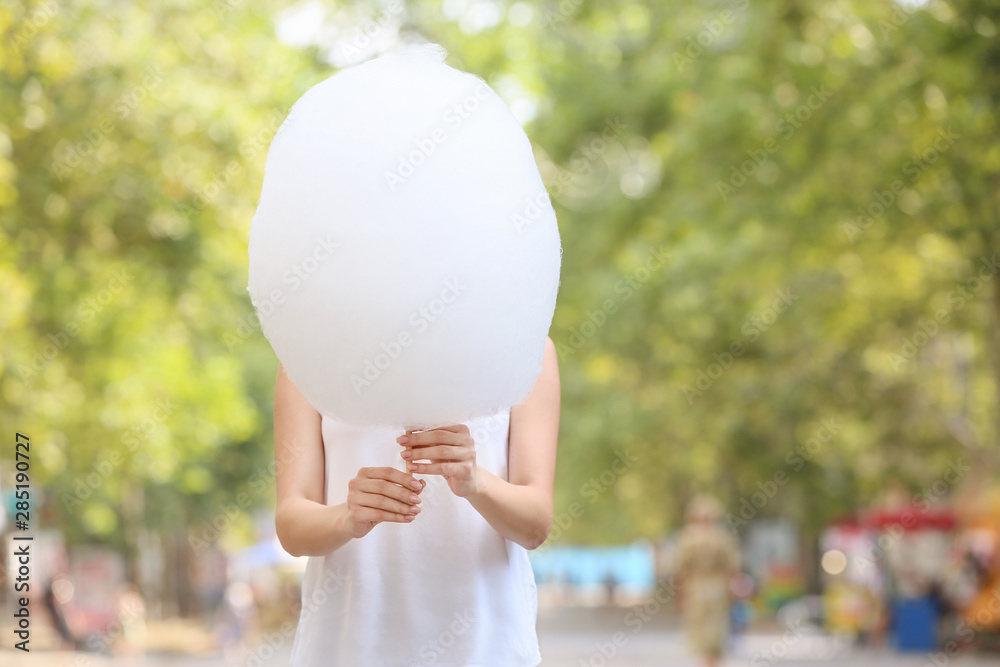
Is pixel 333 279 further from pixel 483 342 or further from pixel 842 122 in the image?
pixel 842 122

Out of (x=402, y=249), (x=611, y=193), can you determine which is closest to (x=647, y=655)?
(x=611, y=193)

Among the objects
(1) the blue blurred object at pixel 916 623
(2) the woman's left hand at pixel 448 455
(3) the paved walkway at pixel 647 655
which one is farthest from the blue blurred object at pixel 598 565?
(2) the woman's left hand at pixel 448 455

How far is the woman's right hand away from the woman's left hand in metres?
0.04

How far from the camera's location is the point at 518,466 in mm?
2229

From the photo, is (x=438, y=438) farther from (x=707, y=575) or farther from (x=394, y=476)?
(x=707, y=575)

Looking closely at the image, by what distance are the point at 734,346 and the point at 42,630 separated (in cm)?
1434

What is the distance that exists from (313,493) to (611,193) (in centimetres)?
1476

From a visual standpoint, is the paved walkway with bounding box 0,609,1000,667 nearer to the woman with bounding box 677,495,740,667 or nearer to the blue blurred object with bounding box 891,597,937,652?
the blue blurred object with bounding box 891,597,937,652

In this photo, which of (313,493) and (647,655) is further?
(647,655)

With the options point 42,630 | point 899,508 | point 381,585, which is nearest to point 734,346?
point 899,508

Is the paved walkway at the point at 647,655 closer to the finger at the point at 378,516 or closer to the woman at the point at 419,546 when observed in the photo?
the woman at the point at 419,546

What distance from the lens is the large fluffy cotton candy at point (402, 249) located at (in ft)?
6.16

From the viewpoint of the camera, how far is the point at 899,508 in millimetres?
18750

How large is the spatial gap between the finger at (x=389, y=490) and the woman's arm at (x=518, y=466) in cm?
5
